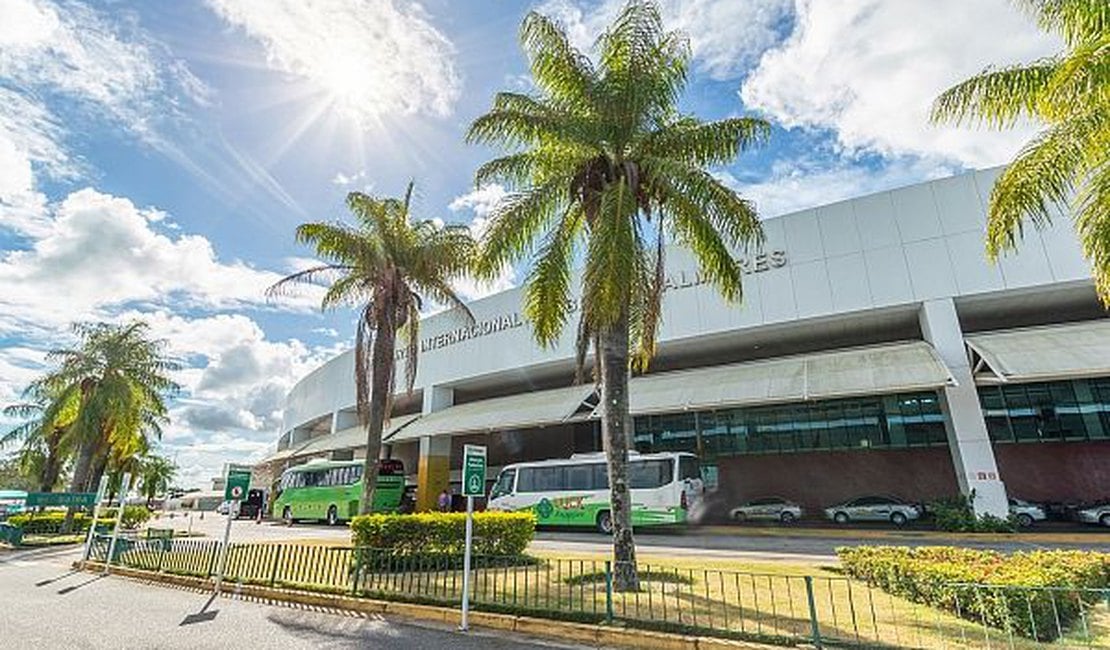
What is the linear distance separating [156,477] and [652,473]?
251ft

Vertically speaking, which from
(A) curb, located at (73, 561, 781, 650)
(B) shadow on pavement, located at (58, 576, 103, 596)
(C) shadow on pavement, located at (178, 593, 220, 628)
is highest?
(A) curb, located at (73, 561, 781, 650)

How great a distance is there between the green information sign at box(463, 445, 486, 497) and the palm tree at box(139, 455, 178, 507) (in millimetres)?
72715

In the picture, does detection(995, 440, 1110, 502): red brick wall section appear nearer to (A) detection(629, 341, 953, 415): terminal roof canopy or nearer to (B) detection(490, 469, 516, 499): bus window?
(A) detection(629, 341, 953, 415): terminal roof canopy

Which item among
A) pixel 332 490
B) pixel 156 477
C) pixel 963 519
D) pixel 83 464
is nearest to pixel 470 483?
pixel 963 519

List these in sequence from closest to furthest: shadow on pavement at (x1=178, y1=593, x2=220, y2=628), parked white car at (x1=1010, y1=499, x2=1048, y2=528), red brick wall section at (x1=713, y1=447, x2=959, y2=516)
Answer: shadow on pavement at (x1=178, y1=593, x2=220, y2=628) < parked white car at (x1=1010, y1=499, x2=1048, y2=528) < red brick wall section at (x1=713, y1=447, x2=959, y2=516)

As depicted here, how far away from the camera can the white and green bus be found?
1906cm

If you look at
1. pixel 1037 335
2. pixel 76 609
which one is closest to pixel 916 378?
pixel 1037 335

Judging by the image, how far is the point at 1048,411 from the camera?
21.8 metres

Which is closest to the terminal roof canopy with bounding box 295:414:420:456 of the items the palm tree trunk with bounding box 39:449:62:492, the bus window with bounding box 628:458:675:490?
the palm tree trunk with bounding box 39:449:62:492

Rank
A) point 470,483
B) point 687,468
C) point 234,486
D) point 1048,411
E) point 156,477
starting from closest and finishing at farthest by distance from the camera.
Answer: point 470,483, point 234,486, point 687,468, point 1048,411, point 156,477

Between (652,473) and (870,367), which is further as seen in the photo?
(652,473)

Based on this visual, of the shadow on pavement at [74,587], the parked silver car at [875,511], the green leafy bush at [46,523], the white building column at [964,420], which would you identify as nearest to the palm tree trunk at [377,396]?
the shadow on pavement at [74,587]

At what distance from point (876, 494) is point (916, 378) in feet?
33.7

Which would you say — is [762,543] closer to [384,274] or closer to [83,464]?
[384,274]
